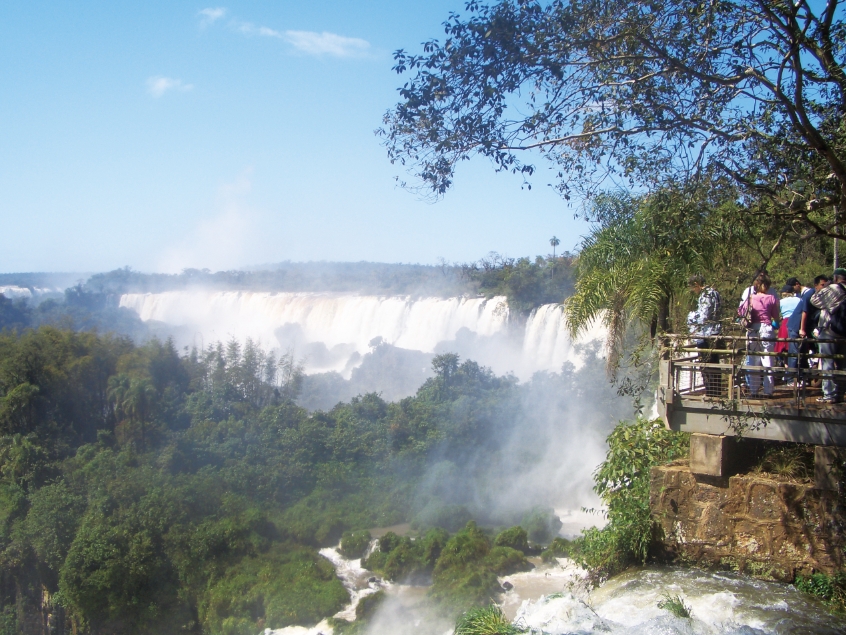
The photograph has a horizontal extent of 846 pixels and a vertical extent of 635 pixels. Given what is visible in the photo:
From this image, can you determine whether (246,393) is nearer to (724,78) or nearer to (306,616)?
(306,616)

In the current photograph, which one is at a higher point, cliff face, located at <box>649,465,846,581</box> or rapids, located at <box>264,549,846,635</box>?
cliff face, located at <box>649,465,846,581</box>

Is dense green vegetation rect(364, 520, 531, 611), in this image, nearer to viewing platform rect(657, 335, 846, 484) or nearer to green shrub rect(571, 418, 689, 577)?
green shrub rect(571, 418, 689, 577)

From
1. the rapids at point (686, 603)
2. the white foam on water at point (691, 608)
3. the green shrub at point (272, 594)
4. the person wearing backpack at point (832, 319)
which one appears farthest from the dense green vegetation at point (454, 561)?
the person wearing backpack at point (832, 319)

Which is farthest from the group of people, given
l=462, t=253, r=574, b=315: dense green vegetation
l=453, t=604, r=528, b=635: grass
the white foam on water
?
l=462, t=253, r=574, b=315: dense green vegetation

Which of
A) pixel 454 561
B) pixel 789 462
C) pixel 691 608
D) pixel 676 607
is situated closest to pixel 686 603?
pixel 691 608

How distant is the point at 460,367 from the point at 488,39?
79.8ft

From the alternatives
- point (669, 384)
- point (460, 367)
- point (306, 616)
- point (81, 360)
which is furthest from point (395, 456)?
point (669, 384)

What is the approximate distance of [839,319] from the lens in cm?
549

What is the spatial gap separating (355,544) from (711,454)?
15502 millimetres

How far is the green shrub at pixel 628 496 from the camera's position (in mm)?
6578

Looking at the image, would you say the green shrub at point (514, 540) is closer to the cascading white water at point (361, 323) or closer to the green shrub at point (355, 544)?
the green shrub at point (355, 544)

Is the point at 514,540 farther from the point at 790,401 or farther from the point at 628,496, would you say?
the point at 790,401

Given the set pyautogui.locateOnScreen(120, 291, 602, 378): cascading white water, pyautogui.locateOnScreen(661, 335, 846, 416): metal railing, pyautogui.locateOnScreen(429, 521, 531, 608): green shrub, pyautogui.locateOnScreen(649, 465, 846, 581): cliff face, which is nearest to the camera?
pyautogui.locateOnScreen(661, 335, 846, 416): metal railing

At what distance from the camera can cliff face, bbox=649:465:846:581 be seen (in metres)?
5.64
